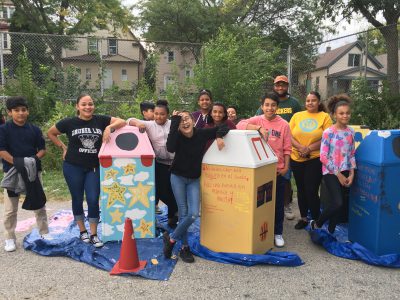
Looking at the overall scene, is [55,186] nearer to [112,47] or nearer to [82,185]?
[82,185]

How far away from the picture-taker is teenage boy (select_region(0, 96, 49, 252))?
3896 millimetres

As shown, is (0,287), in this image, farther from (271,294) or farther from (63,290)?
(271,294)

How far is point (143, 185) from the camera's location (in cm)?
416

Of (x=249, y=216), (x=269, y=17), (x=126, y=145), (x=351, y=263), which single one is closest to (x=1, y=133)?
(x=126, y=145)

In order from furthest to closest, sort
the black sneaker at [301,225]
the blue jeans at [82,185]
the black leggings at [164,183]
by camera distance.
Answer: the black sneaker at [301,225]
the black leggings at [164,183]
the blue jeans at [82,185]

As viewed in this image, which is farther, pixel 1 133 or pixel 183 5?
pixel 183 5

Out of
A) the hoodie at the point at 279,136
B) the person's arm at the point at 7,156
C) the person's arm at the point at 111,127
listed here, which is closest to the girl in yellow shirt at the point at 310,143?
the hoodie at the point at 279,136

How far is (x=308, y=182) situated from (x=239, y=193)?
1.26 metres

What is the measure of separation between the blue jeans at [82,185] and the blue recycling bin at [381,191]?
9.87ft

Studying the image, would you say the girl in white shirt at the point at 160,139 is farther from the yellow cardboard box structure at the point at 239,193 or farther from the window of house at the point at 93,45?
the window of house at the point at 93,45

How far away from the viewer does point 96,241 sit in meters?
4.11

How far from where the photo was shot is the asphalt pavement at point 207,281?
3156 millimetres

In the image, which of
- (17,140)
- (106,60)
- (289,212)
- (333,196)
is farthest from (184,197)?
(106,60)

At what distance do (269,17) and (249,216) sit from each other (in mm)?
27576
